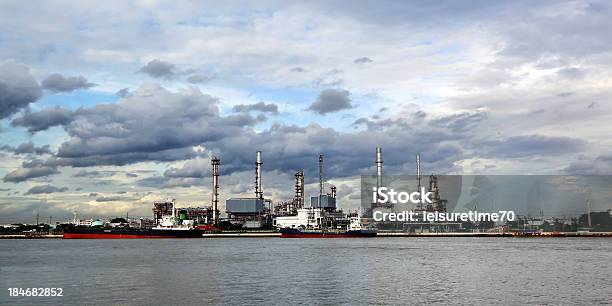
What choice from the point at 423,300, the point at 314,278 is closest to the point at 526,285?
the point at 423,300

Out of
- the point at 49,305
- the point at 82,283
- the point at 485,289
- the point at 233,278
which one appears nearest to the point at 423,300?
the point at 485,289

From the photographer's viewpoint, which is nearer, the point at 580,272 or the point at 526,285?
the point at 526,285

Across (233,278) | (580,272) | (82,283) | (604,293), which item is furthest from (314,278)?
(580,272)

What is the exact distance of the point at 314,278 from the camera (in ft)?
208

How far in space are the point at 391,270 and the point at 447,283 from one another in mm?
14992

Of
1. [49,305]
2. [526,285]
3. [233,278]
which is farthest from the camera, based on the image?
[233,278]

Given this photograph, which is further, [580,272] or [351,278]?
[580,272]

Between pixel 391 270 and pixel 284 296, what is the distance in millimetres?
28022

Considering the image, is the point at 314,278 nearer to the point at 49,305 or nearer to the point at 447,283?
the point at 447,283

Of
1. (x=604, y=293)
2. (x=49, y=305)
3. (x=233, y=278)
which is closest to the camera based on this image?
(x=49, y=305)

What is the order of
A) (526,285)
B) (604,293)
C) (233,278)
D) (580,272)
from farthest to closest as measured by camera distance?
(580,272) < (233,278) < (526,285) < (604,293)

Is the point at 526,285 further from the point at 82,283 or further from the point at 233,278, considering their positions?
the point at 82,283

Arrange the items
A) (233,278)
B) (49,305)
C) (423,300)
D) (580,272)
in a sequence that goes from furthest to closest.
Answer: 1. (580,272)
2. (233,278)
3. (423,300)
4. (49,305)

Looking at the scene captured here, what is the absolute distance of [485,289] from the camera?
54000 millimetres
